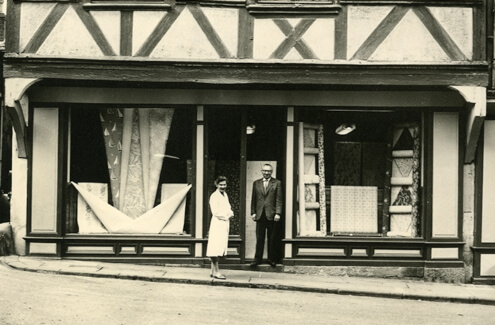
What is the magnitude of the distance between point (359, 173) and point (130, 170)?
4.11 metres

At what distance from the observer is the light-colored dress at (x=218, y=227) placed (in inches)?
528

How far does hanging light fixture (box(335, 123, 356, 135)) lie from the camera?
50.0ft

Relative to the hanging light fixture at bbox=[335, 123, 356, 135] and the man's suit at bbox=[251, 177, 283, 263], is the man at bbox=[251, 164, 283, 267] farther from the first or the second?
the hanging light fixture at bbox=[335, 123, 356, 135]

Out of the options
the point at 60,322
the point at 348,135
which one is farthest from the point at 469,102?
the point at 60,322

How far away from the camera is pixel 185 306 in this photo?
11273 millimetres

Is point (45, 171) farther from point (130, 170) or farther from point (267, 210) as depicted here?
point (267, 210)

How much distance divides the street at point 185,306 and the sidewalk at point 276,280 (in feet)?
0.84

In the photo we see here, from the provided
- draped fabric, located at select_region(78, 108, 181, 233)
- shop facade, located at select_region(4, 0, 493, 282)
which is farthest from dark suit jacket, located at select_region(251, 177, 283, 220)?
draped fabric, located at select_region(78, 108, 181, 233)

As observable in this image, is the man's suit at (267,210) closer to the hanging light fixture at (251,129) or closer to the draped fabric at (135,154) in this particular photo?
the hanging light fixture at (251,129)

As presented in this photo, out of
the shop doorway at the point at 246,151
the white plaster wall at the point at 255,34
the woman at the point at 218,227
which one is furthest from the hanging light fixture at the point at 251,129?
the woman at the point at 218,227

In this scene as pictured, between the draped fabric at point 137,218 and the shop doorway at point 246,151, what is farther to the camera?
the shop doorway at point 246,151

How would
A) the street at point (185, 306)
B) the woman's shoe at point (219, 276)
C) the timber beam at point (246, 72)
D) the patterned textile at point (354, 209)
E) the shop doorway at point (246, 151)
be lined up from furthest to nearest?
the patterned textile at point (354, 209), the shop doorway at point (246, 151), the timber beam at point (246, 72), the woman's shoe at point (219, 276), the street at point (185, 306)

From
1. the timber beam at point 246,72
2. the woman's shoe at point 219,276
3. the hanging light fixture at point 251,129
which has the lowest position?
the woman's shoe at point 219,276

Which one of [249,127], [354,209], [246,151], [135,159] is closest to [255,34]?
[249,127]
